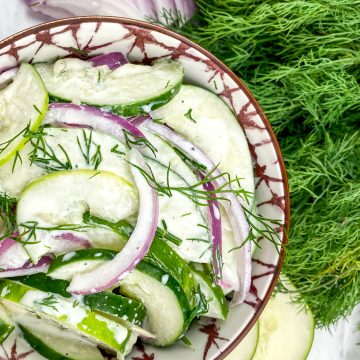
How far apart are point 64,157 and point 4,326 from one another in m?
0.36

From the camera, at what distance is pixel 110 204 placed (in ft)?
3.74

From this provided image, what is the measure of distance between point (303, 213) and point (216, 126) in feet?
1.37

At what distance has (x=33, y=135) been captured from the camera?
111cm

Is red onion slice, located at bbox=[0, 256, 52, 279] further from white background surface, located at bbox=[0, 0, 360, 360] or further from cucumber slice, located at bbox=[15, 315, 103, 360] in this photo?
white background surface, located at bbox=[0, 0, 360, 360]

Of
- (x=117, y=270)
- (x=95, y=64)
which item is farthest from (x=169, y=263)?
(x=95, y=64)

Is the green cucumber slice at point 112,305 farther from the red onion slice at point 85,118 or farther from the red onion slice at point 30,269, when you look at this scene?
the red onion slice at point 85,118

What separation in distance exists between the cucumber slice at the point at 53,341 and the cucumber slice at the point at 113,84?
1.57 feet

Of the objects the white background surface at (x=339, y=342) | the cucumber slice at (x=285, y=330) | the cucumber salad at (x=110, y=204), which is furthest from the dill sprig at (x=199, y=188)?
the white background surface at (x=339, y=342)

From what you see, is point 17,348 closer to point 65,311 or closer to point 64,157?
point 65,311

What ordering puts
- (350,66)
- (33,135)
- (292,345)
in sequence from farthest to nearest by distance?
1. (292,345)
2. (350,66)
3. (33,135)

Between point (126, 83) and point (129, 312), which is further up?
point (126, 83)

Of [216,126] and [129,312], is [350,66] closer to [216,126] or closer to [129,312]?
[216,126]

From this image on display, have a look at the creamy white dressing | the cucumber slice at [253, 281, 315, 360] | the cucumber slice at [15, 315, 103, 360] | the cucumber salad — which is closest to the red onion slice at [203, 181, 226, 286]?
the cucumber salad

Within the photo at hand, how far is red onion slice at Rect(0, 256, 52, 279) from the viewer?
1188 millimetres
